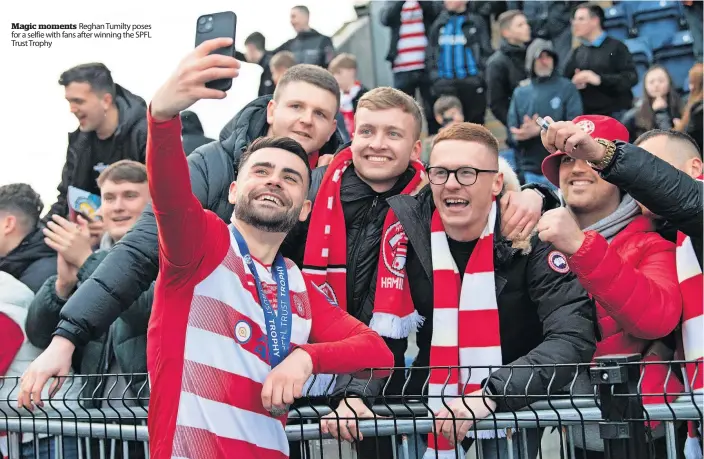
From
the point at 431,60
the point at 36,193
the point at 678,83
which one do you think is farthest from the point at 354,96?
the point at 36,193

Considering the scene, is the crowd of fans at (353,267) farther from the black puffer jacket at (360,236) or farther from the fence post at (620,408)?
the fence post at (620,408)

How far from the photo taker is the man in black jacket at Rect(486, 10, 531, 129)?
31.0ft

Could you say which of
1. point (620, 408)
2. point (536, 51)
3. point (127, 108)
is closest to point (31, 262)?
point (127, 108)

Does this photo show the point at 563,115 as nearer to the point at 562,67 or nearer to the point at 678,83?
the point at 562,67

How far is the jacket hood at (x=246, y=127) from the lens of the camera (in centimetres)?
471

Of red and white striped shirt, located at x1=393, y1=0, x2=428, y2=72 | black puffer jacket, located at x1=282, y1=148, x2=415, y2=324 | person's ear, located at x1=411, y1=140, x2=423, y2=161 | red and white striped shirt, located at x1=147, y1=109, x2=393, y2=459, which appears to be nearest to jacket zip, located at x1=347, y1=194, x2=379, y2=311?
black puffer jacket, located at x1=282, y1=148, x2=415, y2=324

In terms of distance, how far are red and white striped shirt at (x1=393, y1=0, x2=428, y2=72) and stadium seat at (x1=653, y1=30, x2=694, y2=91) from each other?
2.33 meters

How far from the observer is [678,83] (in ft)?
30.3

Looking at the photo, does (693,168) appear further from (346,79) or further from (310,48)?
(310,48)

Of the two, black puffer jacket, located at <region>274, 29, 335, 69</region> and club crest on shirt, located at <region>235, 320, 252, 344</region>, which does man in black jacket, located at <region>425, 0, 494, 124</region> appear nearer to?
black puffer jacket, located at <region>274, 29, 335, 69</region>

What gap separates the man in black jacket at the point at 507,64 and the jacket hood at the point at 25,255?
4888 mm

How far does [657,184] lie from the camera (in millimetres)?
3764

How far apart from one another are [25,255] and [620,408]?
404 centimetres

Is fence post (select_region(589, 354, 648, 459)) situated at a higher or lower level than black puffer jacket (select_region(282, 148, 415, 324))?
lower
